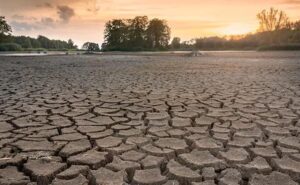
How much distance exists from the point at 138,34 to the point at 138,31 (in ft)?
2.06

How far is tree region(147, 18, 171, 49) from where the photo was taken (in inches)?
2375

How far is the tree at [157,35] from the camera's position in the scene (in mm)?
60312

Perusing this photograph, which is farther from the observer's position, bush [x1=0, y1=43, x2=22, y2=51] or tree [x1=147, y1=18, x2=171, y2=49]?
tree [x1=147, y1=18, x2=171, y2=49]

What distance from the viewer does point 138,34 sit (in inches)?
2367

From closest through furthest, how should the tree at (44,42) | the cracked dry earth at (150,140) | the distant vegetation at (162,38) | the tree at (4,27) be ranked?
the cracked dry earth at (150,140) < the tree at (4,27) < the distant vegetation at (162,38) < the tree at (44,42)

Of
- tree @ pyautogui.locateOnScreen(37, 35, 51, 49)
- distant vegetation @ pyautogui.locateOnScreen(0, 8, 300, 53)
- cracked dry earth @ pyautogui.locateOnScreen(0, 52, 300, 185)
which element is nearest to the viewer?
cracked dry earth @ pyautogui.locateOnScreen(0, 52, 300, 185)

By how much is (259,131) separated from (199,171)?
50.1 inches

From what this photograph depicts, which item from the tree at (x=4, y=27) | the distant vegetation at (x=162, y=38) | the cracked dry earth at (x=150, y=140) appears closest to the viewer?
the cracked dry earth at (x=150, y=140)

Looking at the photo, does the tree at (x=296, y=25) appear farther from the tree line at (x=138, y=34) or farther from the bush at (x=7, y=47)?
the bush at (x=7, y=47)

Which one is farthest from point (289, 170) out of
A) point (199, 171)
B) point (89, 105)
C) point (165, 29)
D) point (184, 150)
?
point (165, 29)

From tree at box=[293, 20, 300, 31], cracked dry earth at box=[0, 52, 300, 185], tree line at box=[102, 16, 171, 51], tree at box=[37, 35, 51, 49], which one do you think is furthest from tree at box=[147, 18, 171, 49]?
cracked dry earth at box=[0, 52, 300, 185]

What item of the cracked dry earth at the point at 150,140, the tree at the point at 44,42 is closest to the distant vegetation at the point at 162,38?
the tree at the point at 44,42

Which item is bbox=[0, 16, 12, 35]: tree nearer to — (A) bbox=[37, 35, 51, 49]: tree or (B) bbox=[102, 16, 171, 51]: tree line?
(B) bbox=[102, 16, 171, 51]: tree line

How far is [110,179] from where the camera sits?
225cm
